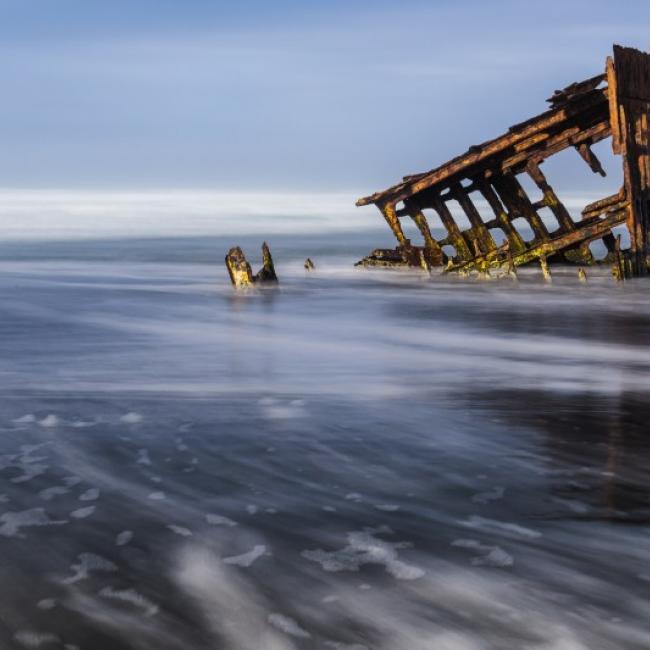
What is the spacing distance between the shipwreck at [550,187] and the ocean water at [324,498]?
29.7ft

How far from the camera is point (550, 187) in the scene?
19.5 m

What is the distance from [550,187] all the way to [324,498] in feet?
53.0

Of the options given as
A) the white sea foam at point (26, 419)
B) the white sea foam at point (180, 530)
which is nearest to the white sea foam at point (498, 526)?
the white sea foam at point (180, 530)

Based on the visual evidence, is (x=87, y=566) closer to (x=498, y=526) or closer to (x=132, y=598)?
(x=132, y=598)

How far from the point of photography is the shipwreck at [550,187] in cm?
1789

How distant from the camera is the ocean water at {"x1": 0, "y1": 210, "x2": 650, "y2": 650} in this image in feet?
9.93

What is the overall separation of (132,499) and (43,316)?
10.0 m

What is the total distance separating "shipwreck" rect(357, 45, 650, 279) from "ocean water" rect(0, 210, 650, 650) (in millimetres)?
9042

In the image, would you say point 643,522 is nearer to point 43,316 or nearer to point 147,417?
point 147,417

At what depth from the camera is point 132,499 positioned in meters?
4.18

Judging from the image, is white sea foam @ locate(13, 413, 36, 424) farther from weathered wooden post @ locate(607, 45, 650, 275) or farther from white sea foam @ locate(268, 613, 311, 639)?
weathered wooden post @ locate(607, 45, 650, 275)

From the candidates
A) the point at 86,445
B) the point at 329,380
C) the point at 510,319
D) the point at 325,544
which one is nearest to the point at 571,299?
the point at 510,319

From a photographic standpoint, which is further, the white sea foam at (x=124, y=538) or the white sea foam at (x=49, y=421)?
the white sea foam at (x=49, y=421)

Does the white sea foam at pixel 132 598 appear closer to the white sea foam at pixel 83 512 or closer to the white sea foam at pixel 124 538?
the white sea foam at pixel 124 538
